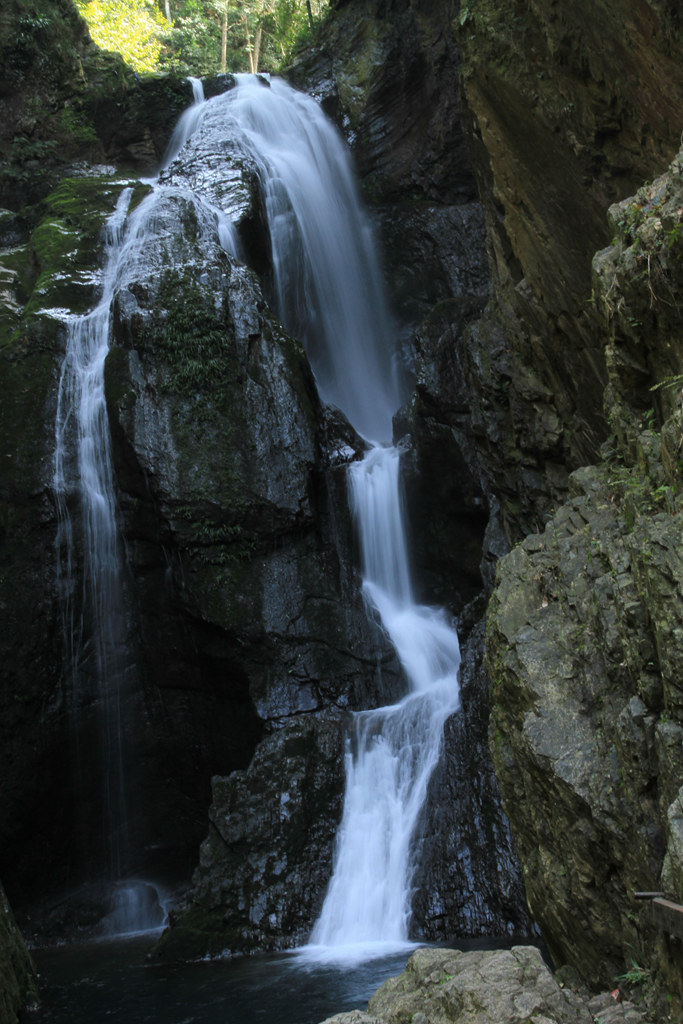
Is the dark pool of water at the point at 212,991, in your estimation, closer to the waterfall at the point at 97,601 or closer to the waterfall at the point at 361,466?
the waterfall at the point at 361,466

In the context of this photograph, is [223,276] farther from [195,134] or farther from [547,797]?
[547,797]

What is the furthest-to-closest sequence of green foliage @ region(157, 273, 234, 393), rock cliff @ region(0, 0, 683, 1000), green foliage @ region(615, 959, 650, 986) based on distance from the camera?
1. green foliage @ region(157, 273, 234, 393)
2. rock cliff @ region(0, 0, 683, 1000)
3. green foliage @ region(615, 959, 650, 986)

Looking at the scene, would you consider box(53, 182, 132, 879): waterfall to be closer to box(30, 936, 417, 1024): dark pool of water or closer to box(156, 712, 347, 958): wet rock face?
box(156, 712, 347, 958): wet rock face

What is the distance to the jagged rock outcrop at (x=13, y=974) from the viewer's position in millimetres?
7848

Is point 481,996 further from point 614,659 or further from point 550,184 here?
point 550,184

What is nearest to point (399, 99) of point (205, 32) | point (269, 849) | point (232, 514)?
point (232, 514)

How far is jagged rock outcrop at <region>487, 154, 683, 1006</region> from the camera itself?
15.3ft

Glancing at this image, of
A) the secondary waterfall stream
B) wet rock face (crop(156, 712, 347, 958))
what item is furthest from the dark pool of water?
the secondary waterfall stream

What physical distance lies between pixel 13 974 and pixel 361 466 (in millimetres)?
9242

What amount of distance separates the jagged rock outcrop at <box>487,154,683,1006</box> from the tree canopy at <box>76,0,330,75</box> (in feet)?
90.4

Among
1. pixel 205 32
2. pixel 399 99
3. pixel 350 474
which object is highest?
pixel 205 32

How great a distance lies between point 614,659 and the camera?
5.45 m

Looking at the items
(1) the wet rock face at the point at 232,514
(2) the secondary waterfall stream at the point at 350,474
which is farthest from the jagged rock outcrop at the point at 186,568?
(2) the secondary waterfall stream at the point at 350,474

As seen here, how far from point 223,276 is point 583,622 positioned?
36.8 feet
